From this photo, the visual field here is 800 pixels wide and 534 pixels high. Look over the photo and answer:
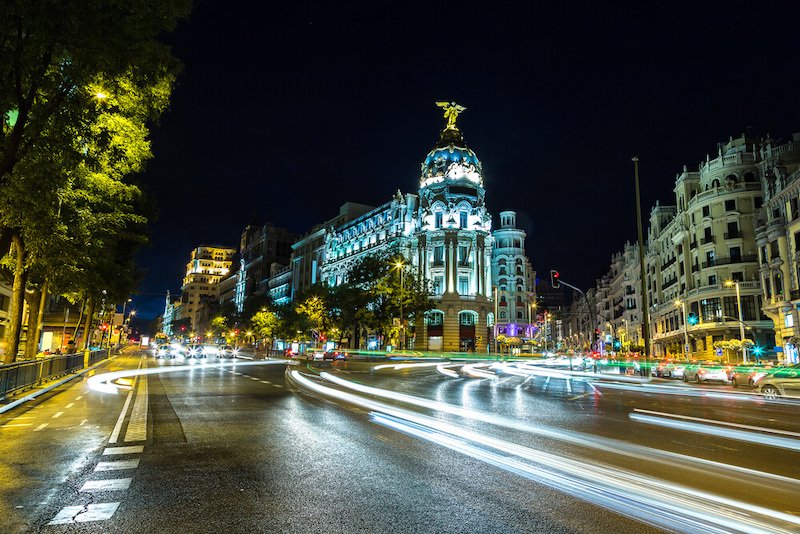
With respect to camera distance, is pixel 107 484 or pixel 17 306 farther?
pixel 17 306

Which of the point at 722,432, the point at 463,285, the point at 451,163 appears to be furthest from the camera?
the point at 451,163

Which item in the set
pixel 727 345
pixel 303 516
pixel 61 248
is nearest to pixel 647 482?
pixel 303 516

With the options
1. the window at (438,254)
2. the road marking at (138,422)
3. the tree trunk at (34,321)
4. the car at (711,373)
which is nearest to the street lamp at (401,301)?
the window at (438,254)

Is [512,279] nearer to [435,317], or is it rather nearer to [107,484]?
[435,317]

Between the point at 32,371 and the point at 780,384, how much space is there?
2975 cm

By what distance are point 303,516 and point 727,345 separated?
189ft

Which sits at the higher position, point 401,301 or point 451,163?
point 451,163

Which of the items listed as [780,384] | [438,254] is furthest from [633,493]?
[438,254]

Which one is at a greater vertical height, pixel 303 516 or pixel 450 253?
pixel 450 253

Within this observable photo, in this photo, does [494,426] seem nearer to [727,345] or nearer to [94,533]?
[94,533]

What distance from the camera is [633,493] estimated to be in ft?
18.7

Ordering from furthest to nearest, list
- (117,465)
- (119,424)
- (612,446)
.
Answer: (119,424)
(612,446)
(117,465)

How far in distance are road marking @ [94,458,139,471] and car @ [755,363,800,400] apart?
22.0 metres

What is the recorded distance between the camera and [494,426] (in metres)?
10.5
